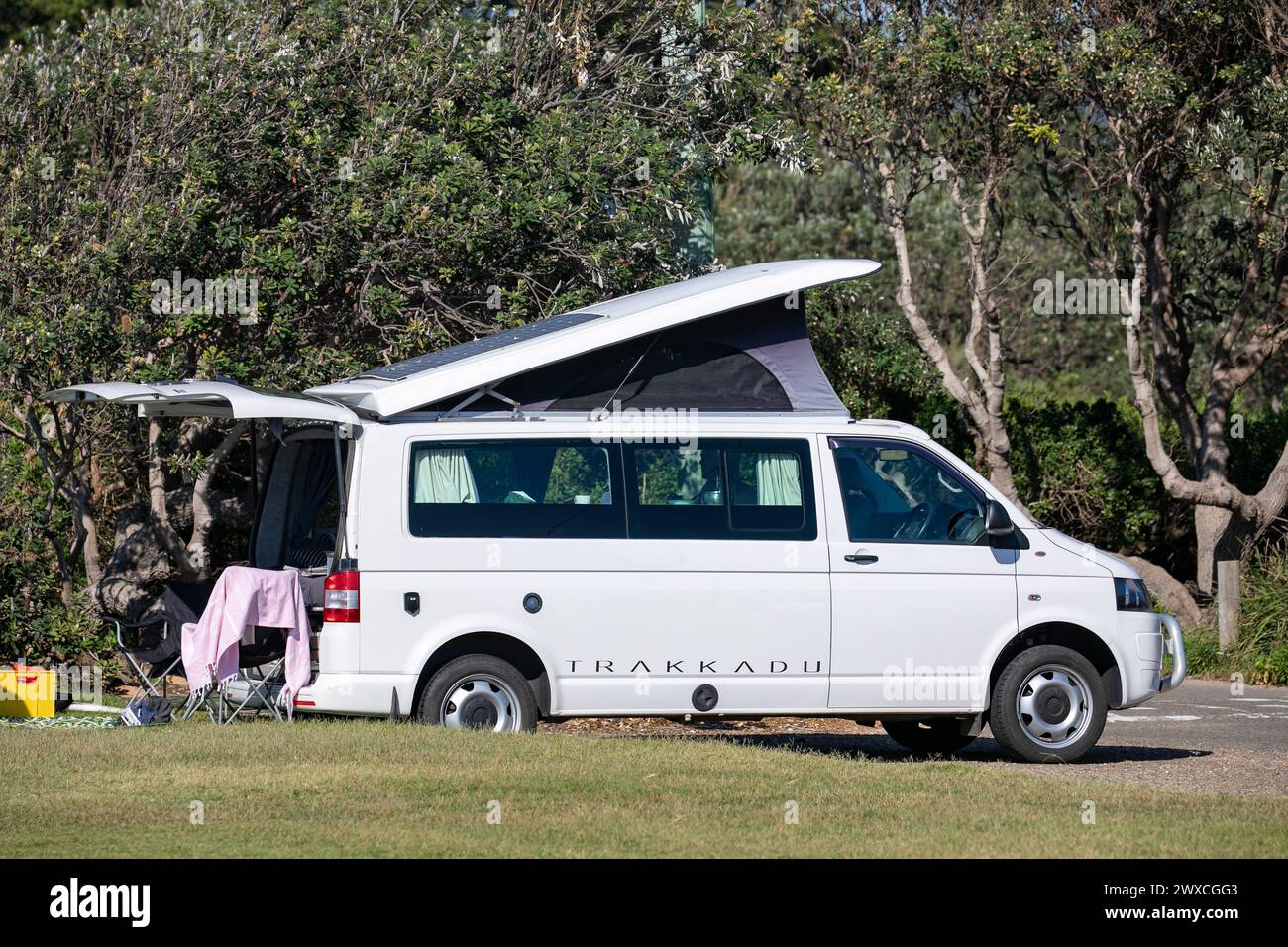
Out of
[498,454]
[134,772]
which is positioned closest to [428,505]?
[498,454]

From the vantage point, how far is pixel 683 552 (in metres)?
9.58

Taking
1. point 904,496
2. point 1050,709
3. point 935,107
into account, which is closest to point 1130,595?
point 1050,709

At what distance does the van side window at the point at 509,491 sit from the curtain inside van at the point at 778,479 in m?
0.86

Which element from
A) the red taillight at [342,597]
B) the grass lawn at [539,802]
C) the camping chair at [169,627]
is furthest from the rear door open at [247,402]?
the grass lawn at [539,802]

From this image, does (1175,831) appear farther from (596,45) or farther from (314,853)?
(596,45)

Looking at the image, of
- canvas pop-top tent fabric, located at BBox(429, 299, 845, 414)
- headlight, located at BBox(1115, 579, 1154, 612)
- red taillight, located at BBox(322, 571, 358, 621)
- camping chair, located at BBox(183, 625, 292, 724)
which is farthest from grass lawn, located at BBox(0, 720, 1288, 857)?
canvas pop-top tent fabric, located at BBox(429, 299, 845, 414)

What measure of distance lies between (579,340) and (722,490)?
120 cm

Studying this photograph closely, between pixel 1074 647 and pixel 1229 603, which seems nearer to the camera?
pixel 1074 647

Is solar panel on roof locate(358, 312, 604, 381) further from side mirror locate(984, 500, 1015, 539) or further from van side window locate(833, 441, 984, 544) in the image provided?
side mirror locate(984, 500, 1015, 539)

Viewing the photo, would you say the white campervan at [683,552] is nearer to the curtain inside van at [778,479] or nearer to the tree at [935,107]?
the curtain inside van at [778,479]

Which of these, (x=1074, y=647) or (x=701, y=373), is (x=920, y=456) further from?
(x=1074, y=647)

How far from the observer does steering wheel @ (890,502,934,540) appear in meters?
9.91

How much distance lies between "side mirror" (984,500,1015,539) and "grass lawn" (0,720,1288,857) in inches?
56.5

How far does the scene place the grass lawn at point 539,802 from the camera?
22.6 ft
